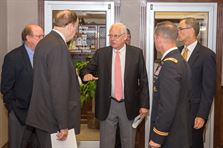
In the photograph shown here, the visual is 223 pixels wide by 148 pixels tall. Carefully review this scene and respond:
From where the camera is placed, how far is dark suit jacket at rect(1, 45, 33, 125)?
3174 mm

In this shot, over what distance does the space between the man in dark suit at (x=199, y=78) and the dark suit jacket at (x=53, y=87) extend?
116 cm

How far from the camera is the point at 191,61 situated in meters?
3.00

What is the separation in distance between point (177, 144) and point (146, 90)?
1041 millimetres

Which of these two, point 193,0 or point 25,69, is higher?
point 193,0

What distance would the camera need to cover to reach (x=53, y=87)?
229 cm

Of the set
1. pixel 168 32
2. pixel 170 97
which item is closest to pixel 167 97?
pixel 170 97

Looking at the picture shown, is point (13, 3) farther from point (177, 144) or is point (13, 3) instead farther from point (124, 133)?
point (177, 144)

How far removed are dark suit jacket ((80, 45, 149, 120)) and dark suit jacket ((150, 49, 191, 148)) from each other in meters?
0.86

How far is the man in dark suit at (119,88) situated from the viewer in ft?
10.8

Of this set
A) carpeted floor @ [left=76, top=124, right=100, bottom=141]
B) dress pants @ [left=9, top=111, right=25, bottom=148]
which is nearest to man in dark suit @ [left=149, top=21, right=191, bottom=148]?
dress pants @ [left=9, top=111, right=25, bottom=148]

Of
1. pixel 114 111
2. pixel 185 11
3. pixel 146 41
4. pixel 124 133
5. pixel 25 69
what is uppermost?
pixel 185 11

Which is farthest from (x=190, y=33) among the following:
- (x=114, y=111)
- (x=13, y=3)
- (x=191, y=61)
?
(x=13, y=3)

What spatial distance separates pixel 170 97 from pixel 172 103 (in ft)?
0.15

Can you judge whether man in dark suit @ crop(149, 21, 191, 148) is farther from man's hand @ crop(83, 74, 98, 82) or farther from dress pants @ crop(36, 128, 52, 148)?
man's hand @ crop(83, 74, 98, 82)
